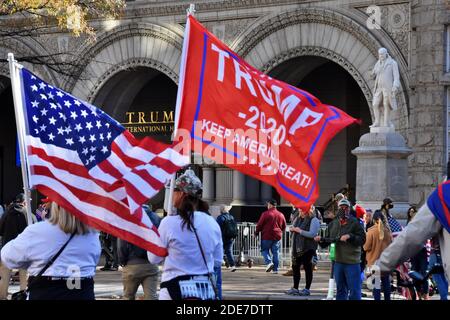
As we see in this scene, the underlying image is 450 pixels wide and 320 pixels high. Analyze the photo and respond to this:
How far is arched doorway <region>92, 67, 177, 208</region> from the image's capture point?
36.9 m

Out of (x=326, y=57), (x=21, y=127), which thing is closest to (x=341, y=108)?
(x=326, y=57)

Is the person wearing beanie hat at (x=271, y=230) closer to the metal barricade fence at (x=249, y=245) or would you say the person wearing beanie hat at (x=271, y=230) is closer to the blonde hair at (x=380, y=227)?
the metal barricade fence at (x=249, y=245)

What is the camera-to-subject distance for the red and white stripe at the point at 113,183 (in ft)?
30.7

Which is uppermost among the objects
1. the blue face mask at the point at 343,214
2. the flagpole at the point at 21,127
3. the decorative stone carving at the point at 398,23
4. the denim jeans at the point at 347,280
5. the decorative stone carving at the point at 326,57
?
the decorative stone carving at the point at 398,23

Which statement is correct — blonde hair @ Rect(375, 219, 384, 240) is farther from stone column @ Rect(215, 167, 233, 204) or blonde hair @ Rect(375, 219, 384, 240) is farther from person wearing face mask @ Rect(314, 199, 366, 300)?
stone column @ Rect(215, 167, 233, 204)

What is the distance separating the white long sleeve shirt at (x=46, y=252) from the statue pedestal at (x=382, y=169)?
54.5 ft

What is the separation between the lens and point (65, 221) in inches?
352

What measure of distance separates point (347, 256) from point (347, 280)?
0.34 metres

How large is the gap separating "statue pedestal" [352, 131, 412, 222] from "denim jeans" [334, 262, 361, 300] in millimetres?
8575

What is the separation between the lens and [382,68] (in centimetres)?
2534

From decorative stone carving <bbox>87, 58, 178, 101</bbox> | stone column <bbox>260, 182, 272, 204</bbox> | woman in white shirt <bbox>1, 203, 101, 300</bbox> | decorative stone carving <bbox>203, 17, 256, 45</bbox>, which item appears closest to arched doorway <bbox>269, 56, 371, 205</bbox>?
stone column <bbox>260, 182, 272, 204</bbox>

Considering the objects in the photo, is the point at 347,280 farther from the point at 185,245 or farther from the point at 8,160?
the point at 8,160

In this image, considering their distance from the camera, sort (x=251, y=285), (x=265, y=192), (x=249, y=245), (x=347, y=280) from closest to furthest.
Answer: (x=347, y=280), (x=251, y=285), (x=249, y=245), (x=265, y=192)

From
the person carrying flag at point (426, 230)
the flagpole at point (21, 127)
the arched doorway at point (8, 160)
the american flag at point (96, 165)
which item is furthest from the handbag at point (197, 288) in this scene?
the arched doorway at point (8, 160)
